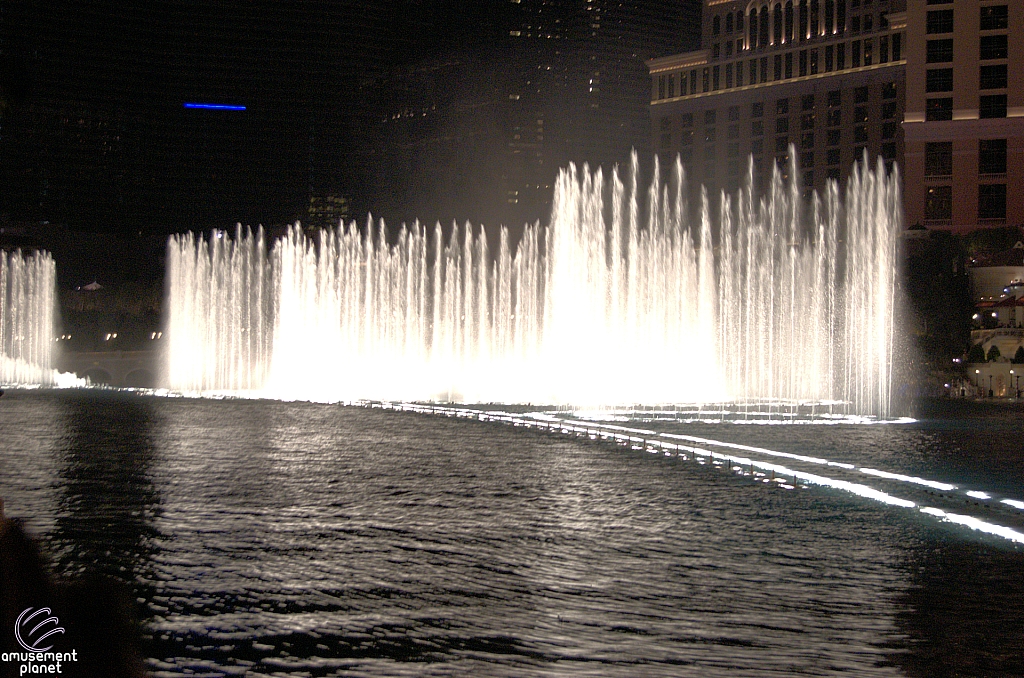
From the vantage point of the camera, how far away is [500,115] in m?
140

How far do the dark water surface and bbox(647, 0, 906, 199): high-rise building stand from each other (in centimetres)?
7033

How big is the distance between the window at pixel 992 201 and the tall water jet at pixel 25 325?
5230 centimetres

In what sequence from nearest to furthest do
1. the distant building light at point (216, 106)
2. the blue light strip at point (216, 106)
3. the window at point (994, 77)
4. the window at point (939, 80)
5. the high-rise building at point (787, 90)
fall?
the window at point (994, 77)
the window at point (939, 80)
the high-rise building at point (787, 90)
the distant building light at point (216, 106)
the blue light strip at point (216, 106)

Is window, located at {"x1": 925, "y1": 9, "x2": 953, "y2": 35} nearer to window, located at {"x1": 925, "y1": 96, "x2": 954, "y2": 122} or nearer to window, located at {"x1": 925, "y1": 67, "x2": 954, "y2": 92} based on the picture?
window, located at {"x1": 925, "y1": 67, "x2": 954, "y2": 92}

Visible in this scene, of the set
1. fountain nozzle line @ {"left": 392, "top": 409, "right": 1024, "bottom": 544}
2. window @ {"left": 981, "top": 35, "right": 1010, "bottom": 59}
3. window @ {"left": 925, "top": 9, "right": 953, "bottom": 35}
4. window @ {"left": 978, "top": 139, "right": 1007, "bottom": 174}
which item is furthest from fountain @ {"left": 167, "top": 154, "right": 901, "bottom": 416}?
window @ {"left": 925, "top": 9, "right": 953, "bottom": 35}

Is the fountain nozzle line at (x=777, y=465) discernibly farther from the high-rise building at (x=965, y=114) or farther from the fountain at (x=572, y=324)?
the high-rise building at (x=965, y=114)

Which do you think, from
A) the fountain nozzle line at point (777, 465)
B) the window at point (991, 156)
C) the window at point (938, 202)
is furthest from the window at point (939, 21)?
the fountain nozzle line at point (777, 465)

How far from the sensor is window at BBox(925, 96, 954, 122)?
224 feet

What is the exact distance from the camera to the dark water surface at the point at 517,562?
27.9 ft

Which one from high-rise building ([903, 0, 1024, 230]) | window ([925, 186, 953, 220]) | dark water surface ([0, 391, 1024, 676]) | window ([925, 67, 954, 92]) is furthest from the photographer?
window ([925, 67, 954, 92])

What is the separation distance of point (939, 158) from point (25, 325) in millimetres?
53005

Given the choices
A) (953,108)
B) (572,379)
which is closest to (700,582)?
(572,379)

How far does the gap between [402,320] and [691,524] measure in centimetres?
3698

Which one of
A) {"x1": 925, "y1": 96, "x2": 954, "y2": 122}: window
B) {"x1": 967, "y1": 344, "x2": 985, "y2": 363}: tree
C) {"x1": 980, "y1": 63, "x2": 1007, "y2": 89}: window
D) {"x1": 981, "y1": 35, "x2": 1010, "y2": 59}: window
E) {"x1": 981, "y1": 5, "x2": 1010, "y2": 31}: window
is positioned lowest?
{"x1": 967, "y1": 344, "x2": 985, "y2": 363}: tree
